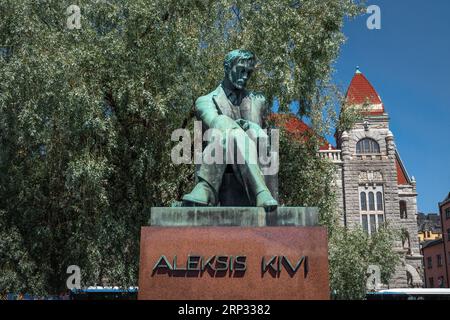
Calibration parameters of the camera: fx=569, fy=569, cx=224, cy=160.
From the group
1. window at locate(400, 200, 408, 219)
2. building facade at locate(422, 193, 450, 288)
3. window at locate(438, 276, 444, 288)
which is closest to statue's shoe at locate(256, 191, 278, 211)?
window at locate(400, 200, 408, 219)

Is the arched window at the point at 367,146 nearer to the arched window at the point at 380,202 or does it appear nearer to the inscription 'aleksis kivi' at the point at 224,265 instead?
the arched window at the point at 380,202

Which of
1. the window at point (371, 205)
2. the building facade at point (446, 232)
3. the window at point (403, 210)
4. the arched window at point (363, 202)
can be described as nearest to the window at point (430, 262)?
the building facade at point (446, 232)

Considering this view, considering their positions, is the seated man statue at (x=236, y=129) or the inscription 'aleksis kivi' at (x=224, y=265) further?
the seated man statue at (x=236, y=129)

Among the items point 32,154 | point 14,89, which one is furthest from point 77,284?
point 14,89

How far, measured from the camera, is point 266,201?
6242 mm

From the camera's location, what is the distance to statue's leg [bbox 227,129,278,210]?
6398mm

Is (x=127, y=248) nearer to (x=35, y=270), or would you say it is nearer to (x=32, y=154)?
(x=35, y=270)

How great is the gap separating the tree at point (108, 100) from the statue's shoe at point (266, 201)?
17.4 feet

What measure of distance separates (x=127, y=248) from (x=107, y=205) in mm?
1160

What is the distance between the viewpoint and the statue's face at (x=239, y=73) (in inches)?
285

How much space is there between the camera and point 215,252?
19.9 ft

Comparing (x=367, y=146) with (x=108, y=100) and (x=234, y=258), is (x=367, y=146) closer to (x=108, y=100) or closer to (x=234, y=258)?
(x=108, y=100)

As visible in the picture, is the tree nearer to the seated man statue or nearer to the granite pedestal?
the seated man statue

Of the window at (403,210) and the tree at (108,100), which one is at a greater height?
the window at (403,210)
